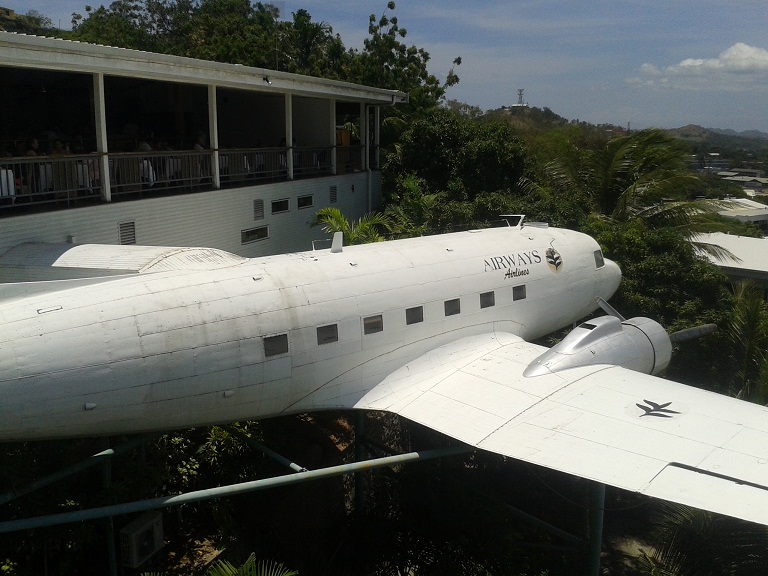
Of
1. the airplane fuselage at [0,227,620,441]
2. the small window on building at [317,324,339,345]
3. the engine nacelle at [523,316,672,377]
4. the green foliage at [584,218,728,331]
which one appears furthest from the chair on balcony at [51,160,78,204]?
the green foliage at [584,218,728,331]

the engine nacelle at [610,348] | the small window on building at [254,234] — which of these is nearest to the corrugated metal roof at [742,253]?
the engine nacelle at [610,348]

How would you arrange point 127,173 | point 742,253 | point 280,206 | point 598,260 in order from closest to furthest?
1. point 127,173
2. point 598,260
3. point 280,206
4. point 742,253

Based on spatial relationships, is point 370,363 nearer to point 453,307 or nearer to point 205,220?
point 453,307

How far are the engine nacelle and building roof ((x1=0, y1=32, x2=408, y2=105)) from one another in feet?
32.6

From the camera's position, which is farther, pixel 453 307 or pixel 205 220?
pixel 205 220

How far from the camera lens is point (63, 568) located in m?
9.34

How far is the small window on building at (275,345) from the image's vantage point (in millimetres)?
9500

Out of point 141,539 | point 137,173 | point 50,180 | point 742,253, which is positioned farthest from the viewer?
point 742,253

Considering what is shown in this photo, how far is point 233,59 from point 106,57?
109 feet

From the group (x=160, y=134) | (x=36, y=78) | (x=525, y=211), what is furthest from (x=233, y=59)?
(x=525, y=211)

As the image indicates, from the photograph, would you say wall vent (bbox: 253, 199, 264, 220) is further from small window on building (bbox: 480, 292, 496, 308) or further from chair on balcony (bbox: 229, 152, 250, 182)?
small window on building (bbox: 480, 292, 496, 308)

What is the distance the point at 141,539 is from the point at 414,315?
5.53m

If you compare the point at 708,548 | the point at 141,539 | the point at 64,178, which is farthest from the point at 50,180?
the point at 708,548

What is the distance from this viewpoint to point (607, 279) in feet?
53.2
